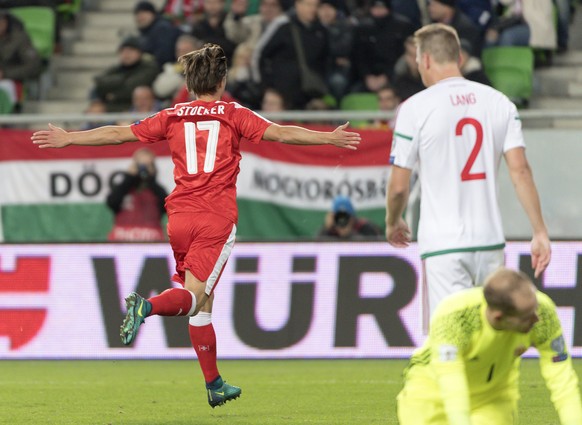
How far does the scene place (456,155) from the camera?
6688 millimetres

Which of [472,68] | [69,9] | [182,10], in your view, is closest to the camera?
[472,68]

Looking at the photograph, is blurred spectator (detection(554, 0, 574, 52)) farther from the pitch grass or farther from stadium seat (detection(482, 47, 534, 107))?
the pitch grass

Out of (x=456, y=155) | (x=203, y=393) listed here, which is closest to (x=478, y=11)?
(x=203, y=393)

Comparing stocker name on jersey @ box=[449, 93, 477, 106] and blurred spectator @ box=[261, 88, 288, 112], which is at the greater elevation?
stocker name on jersey @ box=[449, 93, 477, 106]

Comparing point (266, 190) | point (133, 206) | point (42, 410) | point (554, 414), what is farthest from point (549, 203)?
point (42, 410)

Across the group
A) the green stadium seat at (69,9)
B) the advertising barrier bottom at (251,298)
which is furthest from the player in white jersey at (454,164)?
the green stadium seat at (69,9)

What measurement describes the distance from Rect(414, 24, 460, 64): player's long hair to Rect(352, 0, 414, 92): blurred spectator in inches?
349

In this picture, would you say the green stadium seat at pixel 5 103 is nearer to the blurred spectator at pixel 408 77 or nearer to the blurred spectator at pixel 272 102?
the blurred spectator at pixel 272 102

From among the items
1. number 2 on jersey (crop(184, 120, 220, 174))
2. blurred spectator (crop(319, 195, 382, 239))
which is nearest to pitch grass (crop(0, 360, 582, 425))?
number 2 on jersey (crop(184, 120, 220, 174))

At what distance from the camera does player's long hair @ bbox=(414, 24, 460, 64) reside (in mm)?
6695

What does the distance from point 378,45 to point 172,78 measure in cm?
235

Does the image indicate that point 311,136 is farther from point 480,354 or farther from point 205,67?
point 480,354

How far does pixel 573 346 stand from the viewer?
12.1 m

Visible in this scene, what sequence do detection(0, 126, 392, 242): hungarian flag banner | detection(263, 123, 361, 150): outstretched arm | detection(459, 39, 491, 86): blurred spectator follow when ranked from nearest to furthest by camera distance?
detection(263, 123, 361, 150): outstretched arm → detection(0, 126, 392, 242): hungarian flag banner → detection(459, 39, 491, 86): blurred spectator
